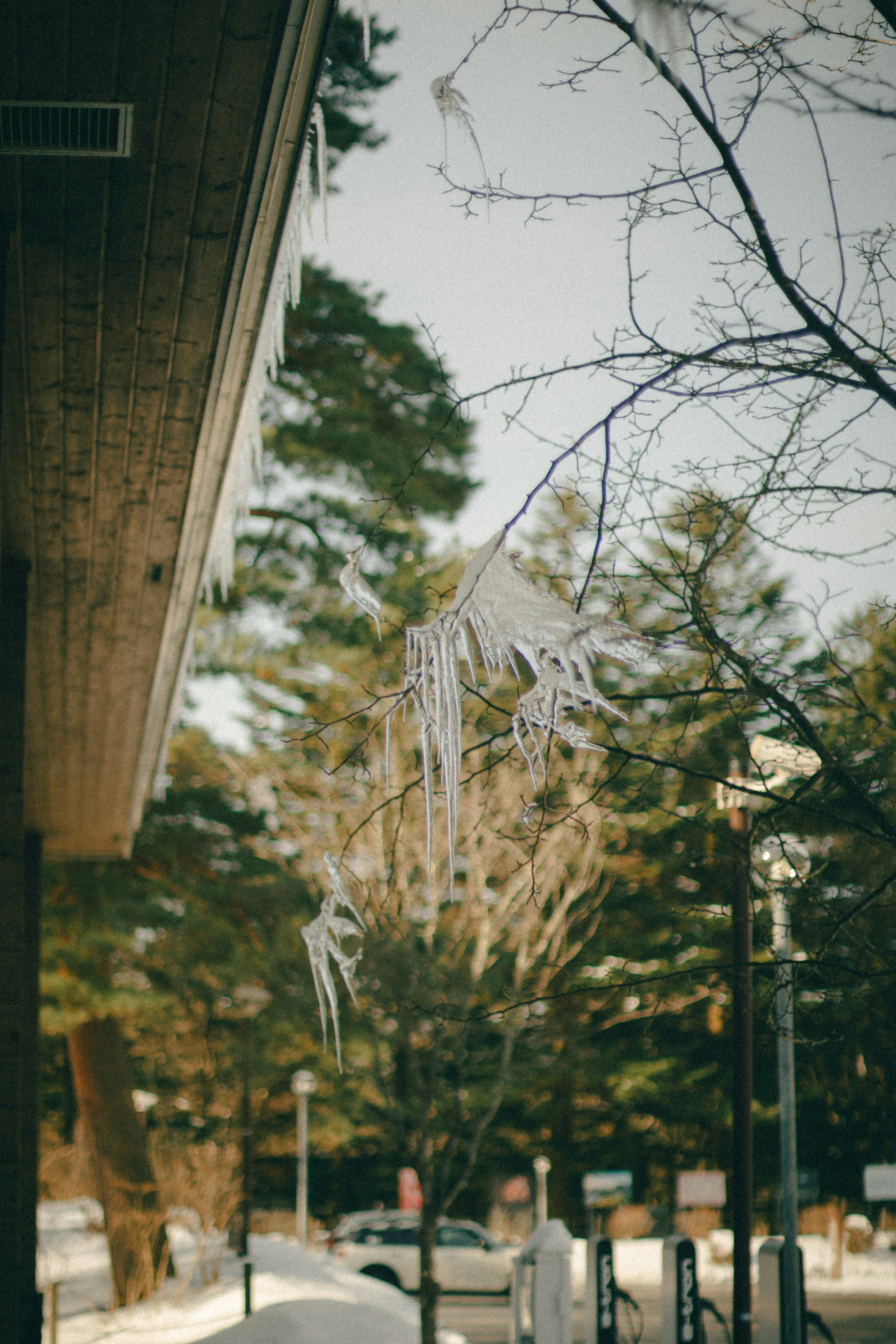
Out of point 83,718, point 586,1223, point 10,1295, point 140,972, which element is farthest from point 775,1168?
point 10,1295

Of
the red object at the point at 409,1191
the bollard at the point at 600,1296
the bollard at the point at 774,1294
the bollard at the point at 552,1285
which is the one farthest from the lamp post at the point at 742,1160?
the red object at the point at 409,1191

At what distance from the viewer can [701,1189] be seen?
1966cm

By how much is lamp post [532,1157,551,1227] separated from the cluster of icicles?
2845cm

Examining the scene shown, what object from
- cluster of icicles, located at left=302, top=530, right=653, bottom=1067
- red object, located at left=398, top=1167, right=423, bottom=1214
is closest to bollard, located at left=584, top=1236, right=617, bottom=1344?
cluster of icicles, located at left=302, top=530, right=653, bottom=1067

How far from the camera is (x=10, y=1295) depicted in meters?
4.65

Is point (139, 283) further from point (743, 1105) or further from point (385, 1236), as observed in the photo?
point (385, 1236)

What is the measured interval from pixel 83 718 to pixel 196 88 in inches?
225

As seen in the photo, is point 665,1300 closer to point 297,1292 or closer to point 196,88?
point 297,1292

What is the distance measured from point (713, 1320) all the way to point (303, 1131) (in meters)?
11.3

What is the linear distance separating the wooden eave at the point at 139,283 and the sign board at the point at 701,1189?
645 inches

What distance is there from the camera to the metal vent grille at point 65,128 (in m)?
3.07

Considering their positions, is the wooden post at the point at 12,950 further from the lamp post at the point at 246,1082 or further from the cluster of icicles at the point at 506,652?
the lamp post at the point at 246,1082

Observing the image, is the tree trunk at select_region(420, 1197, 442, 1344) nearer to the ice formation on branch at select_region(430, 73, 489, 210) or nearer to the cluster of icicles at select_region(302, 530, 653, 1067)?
the cluster of icicles at select_region(302, 530, 653, 1067)

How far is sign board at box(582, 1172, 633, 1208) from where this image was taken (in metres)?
22.7
